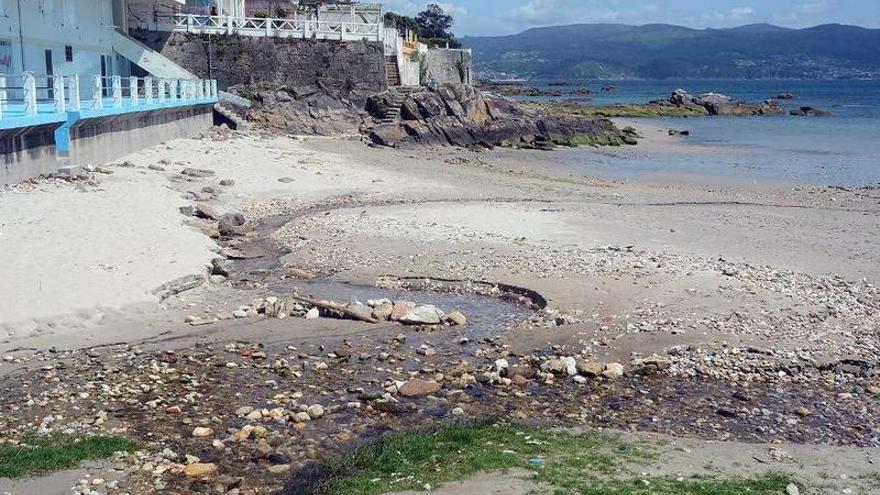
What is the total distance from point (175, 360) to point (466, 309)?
171 inches

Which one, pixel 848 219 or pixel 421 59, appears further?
pixel 421 59

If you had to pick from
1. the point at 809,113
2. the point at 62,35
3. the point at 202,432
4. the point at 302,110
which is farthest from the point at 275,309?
the point at 809,113

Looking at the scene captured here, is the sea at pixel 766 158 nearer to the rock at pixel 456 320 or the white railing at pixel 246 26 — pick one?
the white railing at pixel 246 26

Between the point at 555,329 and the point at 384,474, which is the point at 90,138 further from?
the point at 384,474

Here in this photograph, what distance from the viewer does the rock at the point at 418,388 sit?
917 centimetres

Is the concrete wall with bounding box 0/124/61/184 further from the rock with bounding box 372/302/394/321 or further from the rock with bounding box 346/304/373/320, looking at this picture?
the rock with bounding box 372/302/394/321

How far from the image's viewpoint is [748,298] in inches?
493

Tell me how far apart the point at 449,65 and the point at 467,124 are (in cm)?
1606

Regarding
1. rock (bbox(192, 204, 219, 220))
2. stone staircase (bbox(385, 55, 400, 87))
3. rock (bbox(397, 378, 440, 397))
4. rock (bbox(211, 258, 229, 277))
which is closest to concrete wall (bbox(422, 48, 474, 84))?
stone staircase (bbox(385, 55, 400, 87))

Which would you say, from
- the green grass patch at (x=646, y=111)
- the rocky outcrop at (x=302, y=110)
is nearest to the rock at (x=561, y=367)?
the rocky outcrop at (x=302, y=110)

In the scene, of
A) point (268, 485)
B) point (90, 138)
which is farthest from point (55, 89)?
point (268, 485)

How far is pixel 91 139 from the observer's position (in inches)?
827

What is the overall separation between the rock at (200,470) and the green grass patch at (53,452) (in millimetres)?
621

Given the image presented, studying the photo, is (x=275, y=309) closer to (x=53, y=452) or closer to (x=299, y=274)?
(x=299, y=274)
